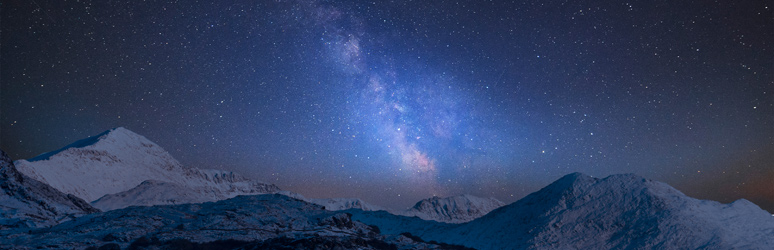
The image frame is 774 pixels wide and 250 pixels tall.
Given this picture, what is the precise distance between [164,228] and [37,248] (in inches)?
262

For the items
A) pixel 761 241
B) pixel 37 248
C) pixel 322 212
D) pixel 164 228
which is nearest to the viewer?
pixel 37 248

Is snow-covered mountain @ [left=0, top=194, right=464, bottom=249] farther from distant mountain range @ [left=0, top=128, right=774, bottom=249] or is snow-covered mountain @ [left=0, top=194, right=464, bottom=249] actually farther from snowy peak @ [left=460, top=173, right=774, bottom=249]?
snowy peak @ [left=460, top=173, right=774, bottom=249]

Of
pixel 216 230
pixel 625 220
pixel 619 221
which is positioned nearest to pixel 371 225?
pixel 216 230

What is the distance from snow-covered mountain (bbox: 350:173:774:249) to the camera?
43.9 m

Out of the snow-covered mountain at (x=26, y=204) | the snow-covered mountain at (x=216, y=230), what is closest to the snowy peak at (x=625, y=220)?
the snow-covered mountain at (x=216, y=230)

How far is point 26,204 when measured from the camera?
27172 millimetres

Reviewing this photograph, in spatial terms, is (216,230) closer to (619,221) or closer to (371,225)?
(371,225)

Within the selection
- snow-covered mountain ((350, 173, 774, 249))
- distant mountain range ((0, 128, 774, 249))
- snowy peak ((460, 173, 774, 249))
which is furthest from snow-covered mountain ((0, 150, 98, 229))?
snowy peak ((460, 173, 774, 249))

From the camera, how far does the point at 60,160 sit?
166 meters

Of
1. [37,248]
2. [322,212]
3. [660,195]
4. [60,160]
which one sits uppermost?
[60,160]

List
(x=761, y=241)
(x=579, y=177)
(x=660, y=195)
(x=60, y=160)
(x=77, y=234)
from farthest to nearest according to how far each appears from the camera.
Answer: (x=60, y=160), (x=579, y=177), (x=660, y=195), (x=761, y=241), (x=77, y=234)

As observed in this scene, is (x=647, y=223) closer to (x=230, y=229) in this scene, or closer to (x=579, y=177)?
(x=579, y=177)

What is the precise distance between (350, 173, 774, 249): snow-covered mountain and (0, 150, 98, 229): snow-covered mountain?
46.9 metres

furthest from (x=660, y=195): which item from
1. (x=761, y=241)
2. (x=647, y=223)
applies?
(x=761, y=241)
